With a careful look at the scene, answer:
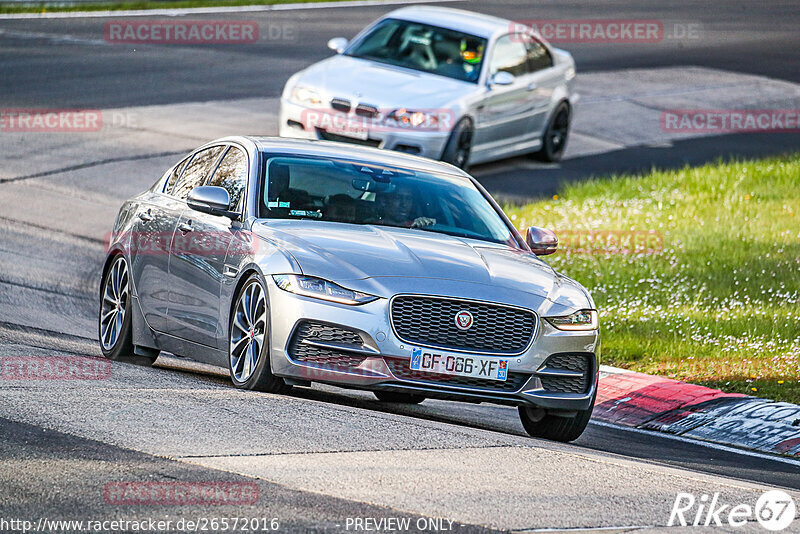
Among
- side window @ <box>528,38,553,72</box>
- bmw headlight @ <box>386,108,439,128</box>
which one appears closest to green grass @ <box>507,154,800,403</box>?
bmw headlight @ <box>386,108,439,128</box>

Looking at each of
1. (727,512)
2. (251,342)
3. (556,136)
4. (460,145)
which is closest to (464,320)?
(251,342)

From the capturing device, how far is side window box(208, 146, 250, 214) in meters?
9.86

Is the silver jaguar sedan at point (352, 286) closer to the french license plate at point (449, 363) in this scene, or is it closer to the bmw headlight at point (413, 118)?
the french license plate at point (449, 363)

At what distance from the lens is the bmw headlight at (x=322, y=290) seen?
849 centimetres

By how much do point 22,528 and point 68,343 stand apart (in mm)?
5685

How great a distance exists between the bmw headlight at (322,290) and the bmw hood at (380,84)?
9.36 m

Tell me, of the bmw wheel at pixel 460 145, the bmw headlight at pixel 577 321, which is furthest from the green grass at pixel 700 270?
the bmw headlight at pixel 577 321

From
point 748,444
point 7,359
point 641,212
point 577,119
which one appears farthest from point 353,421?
point 577,119

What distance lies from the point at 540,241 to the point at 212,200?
221 cm

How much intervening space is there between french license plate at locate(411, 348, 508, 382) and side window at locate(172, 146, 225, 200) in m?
2.67

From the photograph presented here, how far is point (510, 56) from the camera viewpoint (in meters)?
20.0

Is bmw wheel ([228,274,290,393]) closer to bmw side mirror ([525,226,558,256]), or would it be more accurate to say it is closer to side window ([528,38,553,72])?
bmw side mirror ([525,226,558,256])

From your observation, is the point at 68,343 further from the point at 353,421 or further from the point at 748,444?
the point at 748,444

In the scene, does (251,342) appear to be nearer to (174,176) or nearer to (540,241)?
(540,241)
